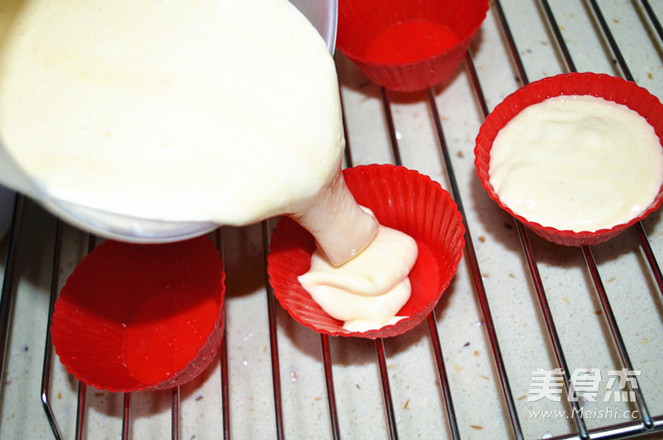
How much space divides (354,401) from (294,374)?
10 cm

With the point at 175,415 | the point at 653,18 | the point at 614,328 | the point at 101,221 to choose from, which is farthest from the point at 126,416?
the point at 653,18

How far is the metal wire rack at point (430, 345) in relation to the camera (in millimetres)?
971

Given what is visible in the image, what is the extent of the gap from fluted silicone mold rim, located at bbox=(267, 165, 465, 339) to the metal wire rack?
0.04m

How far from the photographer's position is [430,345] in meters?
1.04

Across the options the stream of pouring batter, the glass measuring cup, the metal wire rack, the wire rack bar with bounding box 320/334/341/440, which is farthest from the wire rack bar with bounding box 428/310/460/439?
the glass measuring cup

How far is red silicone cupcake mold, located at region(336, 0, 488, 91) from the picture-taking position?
121 cm

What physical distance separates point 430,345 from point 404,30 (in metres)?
0.62

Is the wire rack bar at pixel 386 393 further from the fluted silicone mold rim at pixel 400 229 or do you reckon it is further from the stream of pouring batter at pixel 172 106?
the stream of pouring batter at pixel 172 106

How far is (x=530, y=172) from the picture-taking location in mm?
1053

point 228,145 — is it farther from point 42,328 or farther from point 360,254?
point 42,328

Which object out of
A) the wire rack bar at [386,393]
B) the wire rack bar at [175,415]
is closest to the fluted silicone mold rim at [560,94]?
the wire rack bar at [386,393]

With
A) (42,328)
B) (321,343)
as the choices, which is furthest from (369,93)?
(42,328)

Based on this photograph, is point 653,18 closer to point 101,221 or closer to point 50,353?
point 101,221

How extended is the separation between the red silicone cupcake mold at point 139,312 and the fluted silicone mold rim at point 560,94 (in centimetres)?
45
